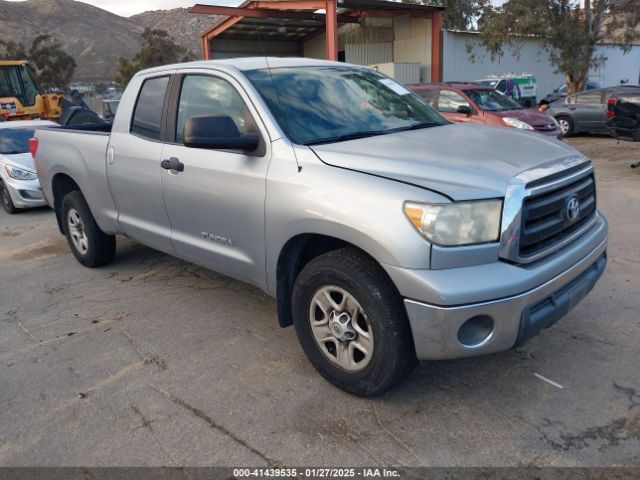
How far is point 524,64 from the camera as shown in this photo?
90.2 feet

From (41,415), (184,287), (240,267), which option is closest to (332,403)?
(240,267)

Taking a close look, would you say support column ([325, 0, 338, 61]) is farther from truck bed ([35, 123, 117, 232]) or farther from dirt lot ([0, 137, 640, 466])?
dirt lot ([0, 137, 640, 466])

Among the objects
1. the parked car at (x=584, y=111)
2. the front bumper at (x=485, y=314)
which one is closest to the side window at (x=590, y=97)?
the parked car at (x=584, y=111)

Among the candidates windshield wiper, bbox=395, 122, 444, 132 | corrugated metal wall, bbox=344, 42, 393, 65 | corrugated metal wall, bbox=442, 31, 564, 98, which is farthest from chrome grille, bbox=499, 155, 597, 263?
corrugated metal wall, bbox=344, 42, 393, 65

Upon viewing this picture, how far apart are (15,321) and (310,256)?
2.73 m

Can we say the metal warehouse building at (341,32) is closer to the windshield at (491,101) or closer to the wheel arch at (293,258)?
the windshield at (491,101)

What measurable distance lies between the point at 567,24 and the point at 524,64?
786cm

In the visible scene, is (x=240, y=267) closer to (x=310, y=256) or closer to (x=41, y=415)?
(x=310, y=256)

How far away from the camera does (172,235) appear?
4.27m

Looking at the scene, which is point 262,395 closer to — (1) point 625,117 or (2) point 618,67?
(1) point 625,117

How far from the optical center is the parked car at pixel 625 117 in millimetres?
9758

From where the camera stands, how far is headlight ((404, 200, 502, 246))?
105 inches

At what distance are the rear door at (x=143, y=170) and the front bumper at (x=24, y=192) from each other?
198 inches

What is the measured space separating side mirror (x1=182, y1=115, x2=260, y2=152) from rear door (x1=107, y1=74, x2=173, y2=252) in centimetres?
99
